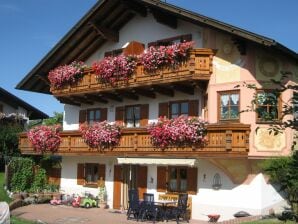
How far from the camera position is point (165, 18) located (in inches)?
883

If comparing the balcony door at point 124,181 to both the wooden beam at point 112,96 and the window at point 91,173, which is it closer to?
the window at point 91,173

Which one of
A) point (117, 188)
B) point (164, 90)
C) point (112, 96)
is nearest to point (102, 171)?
point (117, 188)

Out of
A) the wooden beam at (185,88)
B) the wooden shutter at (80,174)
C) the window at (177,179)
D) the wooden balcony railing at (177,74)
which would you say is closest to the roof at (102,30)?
the wooden balcony railing at (177,74)

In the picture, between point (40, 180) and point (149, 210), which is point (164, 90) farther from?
point (40, 180)

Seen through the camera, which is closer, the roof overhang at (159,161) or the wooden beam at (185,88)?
the roof overhang at (159,161)

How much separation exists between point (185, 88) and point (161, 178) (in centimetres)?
430

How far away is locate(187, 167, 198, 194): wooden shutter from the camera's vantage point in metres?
20.6

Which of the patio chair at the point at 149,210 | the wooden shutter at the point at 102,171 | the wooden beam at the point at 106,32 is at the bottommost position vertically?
the patio chair at the point at 149,210

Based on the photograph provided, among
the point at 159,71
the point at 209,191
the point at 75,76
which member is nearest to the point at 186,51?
the point at 159,71

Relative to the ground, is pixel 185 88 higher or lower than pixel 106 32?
lower

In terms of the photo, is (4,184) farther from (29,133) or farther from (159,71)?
(159,71)

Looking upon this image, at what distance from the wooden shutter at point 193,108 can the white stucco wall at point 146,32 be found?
2.51 meters

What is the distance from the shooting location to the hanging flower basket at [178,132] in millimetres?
18812

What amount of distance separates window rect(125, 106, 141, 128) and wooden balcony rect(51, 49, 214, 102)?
1.29 metres
